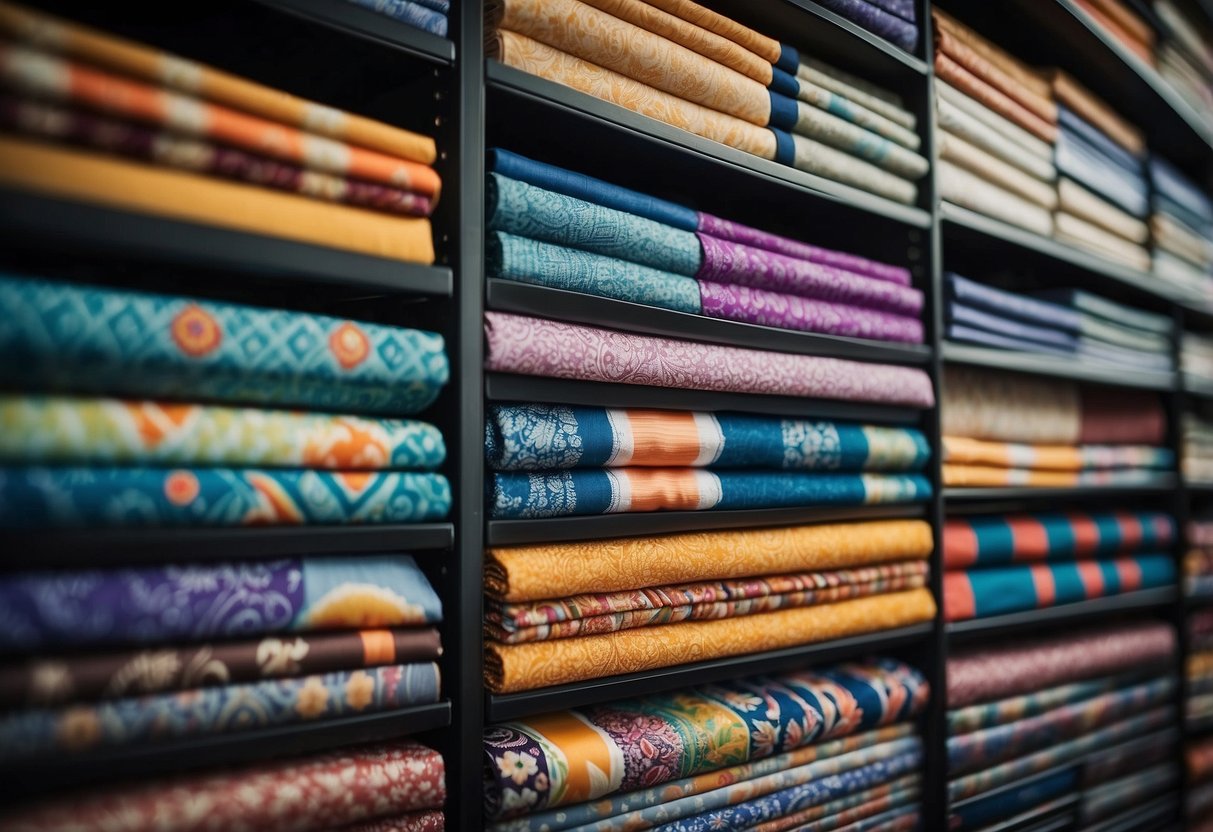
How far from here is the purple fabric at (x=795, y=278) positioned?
1.26 meters

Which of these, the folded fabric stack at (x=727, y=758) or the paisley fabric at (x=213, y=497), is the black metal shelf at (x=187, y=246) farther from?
the folded fabric stack at (x=727, y=758)

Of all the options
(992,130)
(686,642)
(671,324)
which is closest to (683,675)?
(686,642)

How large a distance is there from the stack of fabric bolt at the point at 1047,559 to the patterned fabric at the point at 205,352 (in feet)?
3.96

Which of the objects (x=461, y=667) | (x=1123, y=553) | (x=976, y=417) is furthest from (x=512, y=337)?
(x=1123, y=553)

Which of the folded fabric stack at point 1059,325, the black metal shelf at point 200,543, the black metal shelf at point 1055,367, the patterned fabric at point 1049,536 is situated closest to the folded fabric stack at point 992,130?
the folded fabric stack at point 1059,325

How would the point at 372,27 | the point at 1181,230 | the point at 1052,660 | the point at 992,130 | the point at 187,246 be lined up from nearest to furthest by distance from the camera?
1. the point at 187,246
2. the point at 372,27
3. the point at 992,130
4. the point at 1052,660
5. the point at 1181,230

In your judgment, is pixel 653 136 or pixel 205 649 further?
pixel 653 136

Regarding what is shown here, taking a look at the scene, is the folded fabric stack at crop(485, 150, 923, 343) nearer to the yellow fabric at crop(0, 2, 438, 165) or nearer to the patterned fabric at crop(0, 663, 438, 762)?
the yellow fabric at crop(0, 2, 438, 165)

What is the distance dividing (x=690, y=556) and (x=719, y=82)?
691mm

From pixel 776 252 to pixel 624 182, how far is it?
0.91 feet

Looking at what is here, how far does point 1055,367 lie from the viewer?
5.91 feet

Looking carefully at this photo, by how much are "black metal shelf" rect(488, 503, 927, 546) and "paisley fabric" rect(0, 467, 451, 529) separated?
0.10 metres

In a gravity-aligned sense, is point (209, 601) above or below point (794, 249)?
below

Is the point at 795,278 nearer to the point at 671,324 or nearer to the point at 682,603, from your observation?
the point at 671,324
